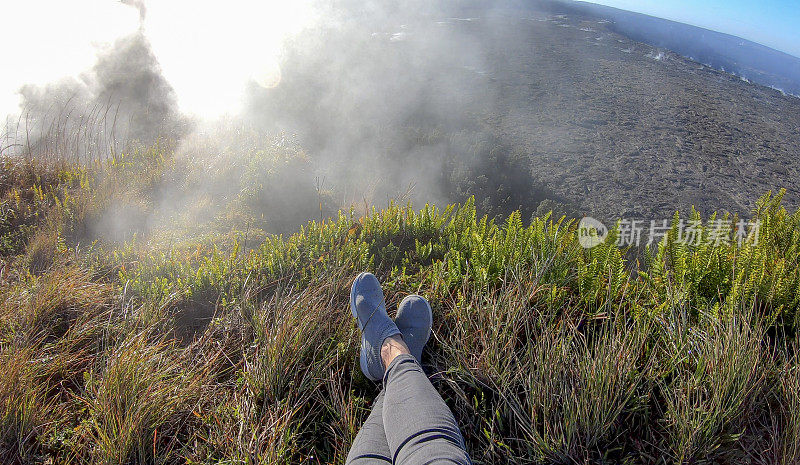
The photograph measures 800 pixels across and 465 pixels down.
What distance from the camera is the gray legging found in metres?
1.21

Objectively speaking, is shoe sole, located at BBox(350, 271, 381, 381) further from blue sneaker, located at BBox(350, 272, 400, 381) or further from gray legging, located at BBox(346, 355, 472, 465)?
gray legging, located at BBox(346, 355, 472, 465)

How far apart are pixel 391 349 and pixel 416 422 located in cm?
47

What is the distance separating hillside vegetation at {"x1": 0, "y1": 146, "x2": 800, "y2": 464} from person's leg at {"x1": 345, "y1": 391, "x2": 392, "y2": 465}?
0.12m

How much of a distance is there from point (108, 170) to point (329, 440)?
424cm

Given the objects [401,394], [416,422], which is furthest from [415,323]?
[416,422]

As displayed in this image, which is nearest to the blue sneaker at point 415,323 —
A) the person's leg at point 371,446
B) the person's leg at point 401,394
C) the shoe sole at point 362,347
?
the person's leg at point 401,394

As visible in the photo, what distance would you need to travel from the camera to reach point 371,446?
4.44ft

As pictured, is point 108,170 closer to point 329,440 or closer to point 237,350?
point 237,350

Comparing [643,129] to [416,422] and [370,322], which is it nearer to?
[370,322]

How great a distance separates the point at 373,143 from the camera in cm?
668

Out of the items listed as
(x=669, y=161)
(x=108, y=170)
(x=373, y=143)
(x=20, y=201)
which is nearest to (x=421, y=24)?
(x=373, y=143)

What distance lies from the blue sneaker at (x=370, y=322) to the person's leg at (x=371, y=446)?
266mm

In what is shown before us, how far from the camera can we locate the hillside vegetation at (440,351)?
55.9 inches

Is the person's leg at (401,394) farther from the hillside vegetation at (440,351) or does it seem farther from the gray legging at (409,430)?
the hillside vegetation at (440,351)
